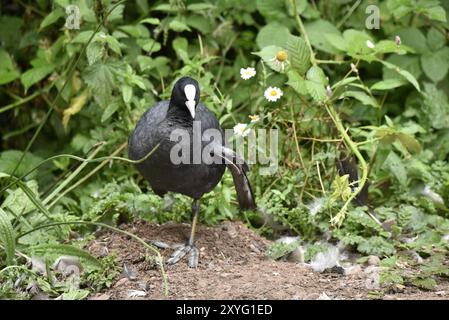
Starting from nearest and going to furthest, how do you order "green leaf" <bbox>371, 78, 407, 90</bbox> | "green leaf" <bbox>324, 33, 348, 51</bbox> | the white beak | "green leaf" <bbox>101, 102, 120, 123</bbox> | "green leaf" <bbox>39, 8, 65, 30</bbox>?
1. the white beak
2. "green leaf" <bbox>371, 78, 407, 90</bbox>
3. "green leaf" <bbox>101, 102, 120, 123</bbox>
4. "green leaf" <bbox>324, 33, 348, 51</bbox>
5. "green leaf" <bbox>39, 8, 65, 30</bbox>

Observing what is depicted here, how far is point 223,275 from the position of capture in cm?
350

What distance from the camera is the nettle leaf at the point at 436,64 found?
16.4 ft

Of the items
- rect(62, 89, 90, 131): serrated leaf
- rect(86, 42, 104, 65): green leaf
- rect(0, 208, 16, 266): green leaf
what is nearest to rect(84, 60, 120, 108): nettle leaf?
rect(86, 42, 104, 65): green leaf

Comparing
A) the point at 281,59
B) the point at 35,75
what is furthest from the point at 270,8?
the point at 35,75

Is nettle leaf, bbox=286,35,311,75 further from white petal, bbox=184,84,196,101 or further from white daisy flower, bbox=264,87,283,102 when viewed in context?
white petal, bbox=184,84,196,101

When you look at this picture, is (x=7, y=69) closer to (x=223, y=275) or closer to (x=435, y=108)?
(x=223, y=275)

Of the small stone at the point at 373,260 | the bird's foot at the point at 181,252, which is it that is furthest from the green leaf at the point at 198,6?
the small stone at the point at 373,260

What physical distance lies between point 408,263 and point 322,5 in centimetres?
224

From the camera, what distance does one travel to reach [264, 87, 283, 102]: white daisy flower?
14.2ft

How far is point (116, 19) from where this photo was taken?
16.4 ft

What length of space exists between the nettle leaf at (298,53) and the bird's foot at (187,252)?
121 centimetres

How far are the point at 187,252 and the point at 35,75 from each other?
1829 mm
